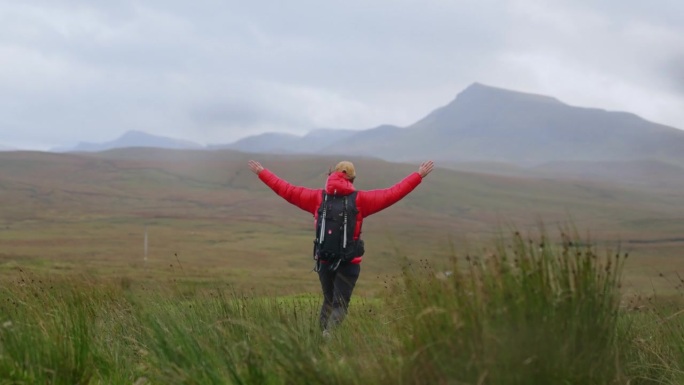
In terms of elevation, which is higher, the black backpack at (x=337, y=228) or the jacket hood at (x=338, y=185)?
the jacket hood at (x=338, y=185)

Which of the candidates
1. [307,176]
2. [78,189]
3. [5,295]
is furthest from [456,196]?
[5,295]

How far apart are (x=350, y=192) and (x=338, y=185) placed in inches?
5.6

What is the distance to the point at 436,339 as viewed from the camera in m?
4.10

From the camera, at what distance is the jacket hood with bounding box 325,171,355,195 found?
23.9 feet

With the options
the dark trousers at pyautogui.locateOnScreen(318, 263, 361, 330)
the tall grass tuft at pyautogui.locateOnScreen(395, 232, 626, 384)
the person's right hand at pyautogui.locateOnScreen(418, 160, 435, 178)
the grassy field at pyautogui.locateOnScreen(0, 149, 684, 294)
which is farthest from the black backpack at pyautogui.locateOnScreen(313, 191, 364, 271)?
the tall grass tuft at pyautogui.locateOnScreen(395, 232, 626, 384)

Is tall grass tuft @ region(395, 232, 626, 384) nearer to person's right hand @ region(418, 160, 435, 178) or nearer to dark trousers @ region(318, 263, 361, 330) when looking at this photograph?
dark trousers @ region(318, 263, 361, 330)

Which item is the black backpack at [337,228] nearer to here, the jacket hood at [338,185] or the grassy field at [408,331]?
the jacket hood at [338,185]

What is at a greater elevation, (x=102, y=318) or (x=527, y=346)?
(x=527, y=346)

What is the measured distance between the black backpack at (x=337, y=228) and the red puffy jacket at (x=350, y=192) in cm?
8

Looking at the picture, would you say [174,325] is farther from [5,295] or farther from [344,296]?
[5,295]

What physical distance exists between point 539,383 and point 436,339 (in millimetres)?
541

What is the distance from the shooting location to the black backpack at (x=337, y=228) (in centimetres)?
726

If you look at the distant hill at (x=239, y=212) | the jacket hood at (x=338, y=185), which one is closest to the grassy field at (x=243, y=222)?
the distant hill at (x=239, y=212)

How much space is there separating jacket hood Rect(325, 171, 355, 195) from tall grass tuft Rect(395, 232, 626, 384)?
2.84m
